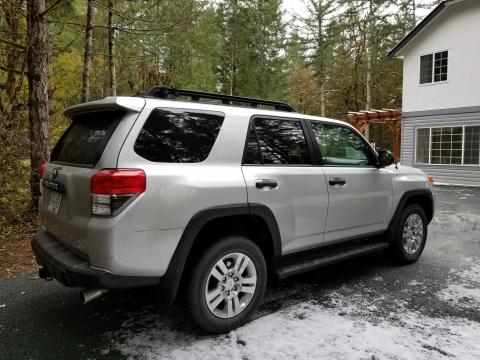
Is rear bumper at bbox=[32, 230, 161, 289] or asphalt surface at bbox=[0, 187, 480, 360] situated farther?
asphalt surface at bbox=[0, 187, 480, 360]

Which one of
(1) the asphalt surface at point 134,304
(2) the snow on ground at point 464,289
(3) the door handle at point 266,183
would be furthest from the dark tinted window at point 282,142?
(2) the snow on ground at point 464,289

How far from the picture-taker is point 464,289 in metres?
3.98

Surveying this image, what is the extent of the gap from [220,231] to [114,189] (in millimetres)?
972

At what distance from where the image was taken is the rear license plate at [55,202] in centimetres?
291

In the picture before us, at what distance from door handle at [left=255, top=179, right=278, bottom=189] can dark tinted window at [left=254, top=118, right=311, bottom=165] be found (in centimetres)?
19

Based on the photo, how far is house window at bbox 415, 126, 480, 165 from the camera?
14312mm

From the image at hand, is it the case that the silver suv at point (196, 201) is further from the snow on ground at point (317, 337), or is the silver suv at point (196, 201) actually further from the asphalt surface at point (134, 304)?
the asphalt surface at point (134, 304)

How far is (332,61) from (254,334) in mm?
29368

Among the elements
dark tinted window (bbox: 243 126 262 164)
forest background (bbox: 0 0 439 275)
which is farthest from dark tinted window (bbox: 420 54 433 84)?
dark tinted window (bbox: 243 126 262 164)

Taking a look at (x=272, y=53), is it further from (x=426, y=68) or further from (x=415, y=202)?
(x=415, y=202)

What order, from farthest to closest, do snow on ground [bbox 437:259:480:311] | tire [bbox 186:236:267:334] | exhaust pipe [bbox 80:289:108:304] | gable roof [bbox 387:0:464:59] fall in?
gable roof [bbox 387:0:464:59]
snow on ground [bbox 437:259:480:311]
tire [bbox 186:236:267:334]
exhaust pipe [bbox 80:289:108:304]

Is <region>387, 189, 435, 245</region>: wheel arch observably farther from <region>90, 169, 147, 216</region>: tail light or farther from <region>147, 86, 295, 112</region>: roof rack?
<region>90, 169, 147, 216</region>: tail light

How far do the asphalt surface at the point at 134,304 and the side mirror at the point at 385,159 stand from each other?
4.33ft

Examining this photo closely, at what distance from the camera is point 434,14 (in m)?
15.3
